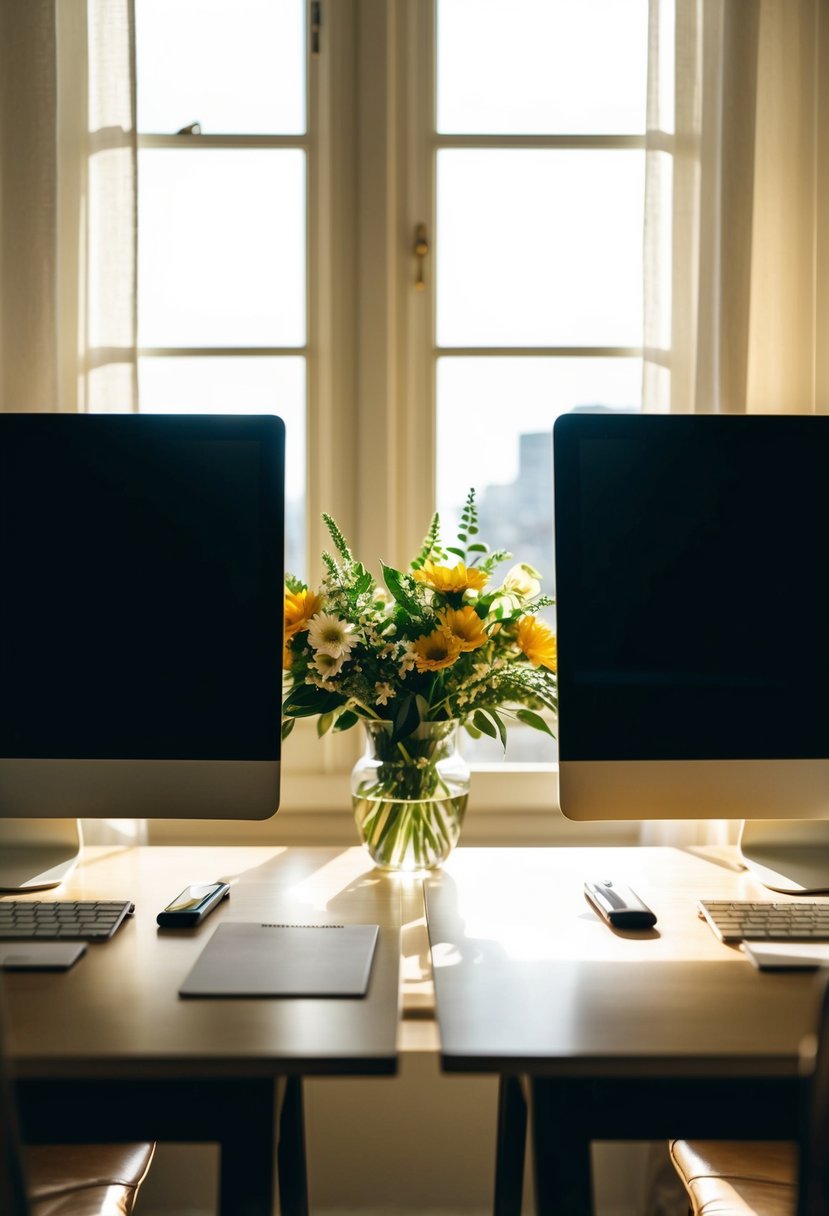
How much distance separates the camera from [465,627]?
1262 millimetres

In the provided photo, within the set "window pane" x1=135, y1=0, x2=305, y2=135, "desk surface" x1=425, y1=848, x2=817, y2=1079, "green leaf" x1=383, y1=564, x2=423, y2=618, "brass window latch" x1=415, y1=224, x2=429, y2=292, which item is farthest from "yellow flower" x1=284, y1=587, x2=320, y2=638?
"window pane" x1=135, y1=0, x2=305, y2=135

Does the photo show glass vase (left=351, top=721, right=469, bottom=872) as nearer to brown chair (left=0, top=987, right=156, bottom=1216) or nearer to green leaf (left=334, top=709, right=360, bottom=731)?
green leaf (left=334, top=709, right=360, bottom=731)

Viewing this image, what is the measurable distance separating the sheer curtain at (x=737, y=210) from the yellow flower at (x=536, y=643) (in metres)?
0.44

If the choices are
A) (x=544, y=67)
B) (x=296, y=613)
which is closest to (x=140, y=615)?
(x=296, y=613)

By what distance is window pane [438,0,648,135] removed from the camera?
1.71 metres

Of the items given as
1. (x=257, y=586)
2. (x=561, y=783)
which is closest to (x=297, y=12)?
(x=257, y=586)

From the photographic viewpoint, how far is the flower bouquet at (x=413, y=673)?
1.27 meters

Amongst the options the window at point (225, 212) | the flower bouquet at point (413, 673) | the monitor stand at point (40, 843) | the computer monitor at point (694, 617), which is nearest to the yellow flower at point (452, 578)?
the flower bouquet at point (413, 673)

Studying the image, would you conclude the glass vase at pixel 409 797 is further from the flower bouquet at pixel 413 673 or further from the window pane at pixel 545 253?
the window pane at pixel 545 253

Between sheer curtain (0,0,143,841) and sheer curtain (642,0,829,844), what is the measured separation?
2.78ft

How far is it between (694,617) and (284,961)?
654mm

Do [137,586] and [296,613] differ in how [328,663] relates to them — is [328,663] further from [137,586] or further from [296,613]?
[137,586]

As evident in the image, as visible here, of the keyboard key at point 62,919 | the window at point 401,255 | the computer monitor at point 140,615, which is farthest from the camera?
the window at point 401,255

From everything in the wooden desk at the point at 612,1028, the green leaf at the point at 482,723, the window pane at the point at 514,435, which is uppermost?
the window pane at the point at 514,435
